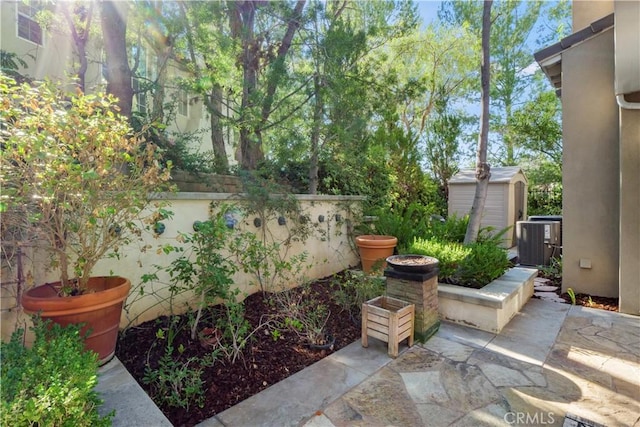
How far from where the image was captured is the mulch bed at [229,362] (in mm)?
2117

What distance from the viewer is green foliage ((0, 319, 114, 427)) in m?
1.17

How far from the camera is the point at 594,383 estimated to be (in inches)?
93.0

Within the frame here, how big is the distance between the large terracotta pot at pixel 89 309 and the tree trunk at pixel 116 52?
→ 7.55ft

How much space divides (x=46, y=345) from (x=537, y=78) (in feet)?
58.9

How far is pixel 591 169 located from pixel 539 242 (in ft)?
7.04

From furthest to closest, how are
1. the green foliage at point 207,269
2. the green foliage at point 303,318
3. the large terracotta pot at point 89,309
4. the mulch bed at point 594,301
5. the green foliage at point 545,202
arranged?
the green foliage at point 545,202 → the mulch bed at point 594,301 → the green foliage at point 303,318 → the green foliage at point 207,269 → the large terracotta pot at point 89,309

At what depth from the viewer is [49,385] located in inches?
54.0

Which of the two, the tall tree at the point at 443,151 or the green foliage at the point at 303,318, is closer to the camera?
the green foliage at the point at 303,318

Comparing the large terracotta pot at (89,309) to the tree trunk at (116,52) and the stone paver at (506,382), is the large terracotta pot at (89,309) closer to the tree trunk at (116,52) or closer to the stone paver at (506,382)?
the stone paver at (506,382)

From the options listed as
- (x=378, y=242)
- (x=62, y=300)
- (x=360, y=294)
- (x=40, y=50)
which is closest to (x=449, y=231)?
(x=378, y=242)

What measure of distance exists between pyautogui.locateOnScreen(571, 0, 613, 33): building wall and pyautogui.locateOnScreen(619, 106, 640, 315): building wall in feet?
6.63

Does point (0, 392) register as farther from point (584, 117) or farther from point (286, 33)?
point (584, 117)

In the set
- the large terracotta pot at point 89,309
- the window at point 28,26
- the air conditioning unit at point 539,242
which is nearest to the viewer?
the large terracotta pot at point 89,309

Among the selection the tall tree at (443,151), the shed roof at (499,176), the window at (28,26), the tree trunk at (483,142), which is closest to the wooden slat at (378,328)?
the tree trunk at (483,142)
